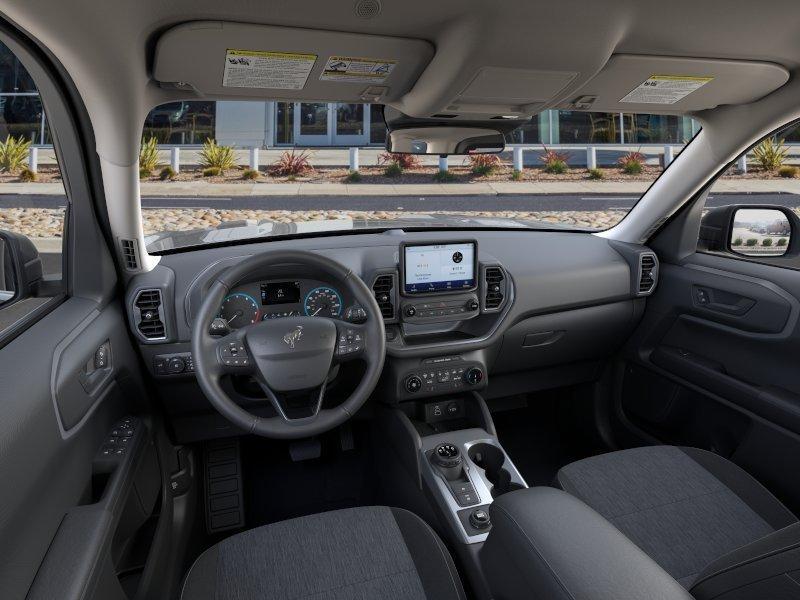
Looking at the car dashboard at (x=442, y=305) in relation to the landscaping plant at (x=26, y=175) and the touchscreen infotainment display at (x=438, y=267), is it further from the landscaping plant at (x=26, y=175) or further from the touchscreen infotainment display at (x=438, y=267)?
the landscaping plant at (x=26, y=175)

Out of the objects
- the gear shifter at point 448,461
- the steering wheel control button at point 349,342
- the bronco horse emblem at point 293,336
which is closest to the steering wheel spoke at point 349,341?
the steering wheel control button at point 349,342

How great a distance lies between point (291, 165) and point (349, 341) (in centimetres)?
156

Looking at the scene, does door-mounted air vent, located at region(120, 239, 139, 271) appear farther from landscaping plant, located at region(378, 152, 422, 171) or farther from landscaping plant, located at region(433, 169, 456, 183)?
landscaping plant, located at region(433, 169, 456, 183)

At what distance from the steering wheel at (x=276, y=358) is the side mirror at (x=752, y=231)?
1969mm

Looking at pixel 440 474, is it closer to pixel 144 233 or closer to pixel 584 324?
pixel 584 324

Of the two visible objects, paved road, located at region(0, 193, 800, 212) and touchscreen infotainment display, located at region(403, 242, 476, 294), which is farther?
paved road, located at region(0, 193, 800, 212)

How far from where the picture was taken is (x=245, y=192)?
3143mm

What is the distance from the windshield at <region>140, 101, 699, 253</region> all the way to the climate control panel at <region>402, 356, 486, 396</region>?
761mm

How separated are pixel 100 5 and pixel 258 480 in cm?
229

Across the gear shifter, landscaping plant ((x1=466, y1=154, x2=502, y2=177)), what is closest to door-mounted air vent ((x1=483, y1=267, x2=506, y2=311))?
landscaping plant ((x1=466, y1=154, x2=502, y2=177))

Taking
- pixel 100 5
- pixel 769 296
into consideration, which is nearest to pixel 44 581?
pixel 100 5

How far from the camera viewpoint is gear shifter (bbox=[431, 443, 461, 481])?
246 centimetres

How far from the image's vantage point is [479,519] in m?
2.23

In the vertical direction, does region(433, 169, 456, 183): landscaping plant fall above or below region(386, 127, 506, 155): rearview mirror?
below
